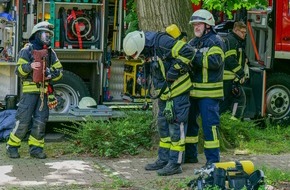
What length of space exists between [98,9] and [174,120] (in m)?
4.39

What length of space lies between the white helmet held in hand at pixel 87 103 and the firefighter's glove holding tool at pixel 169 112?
3.62m

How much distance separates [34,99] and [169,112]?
226cm

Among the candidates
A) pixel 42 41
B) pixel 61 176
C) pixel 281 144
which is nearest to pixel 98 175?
pixel 61 176

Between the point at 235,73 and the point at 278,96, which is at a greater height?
the point at 235,73

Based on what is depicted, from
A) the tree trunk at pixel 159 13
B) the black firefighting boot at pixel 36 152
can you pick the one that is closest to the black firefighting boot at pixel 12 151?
the black firefighting boot at pixel 36 152

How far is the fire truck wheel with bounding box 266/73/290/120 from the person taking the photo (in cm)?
1445

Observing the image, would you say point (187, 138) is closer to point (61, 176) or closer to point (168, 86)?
point (168, 86)

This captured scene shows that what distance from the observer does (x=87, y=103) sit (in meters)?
13.0

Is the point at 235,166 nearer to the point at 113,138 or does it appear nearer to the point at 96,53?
the point at 113,138

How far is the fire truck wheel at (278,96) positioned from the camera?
1445 centimetres

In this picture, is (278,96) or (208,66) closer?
(208,66)

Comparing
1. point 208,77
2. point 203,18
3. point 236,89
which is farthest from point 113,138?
point 236,89

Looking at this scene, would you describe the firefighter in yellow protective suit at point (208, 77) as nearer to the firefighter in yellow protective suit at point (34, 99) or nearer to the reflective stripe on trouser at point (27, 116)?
the firefighter in yellow protective suit at point (34, 99)

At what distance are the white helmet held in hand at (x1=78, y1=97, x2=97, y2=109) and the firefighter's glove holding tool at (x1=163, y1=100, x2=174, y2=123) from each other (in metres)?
3.62
